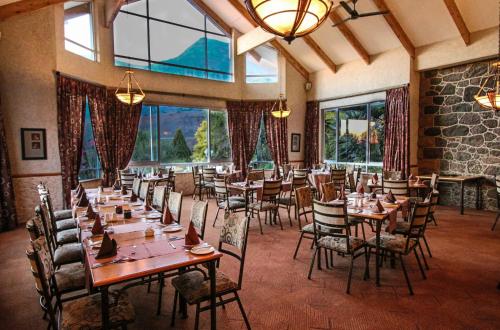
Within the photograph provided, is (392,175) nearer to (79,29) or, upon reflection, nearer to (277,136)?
(277,136)

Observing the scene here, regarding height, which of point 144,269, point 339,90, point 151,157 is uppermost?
point 339,90

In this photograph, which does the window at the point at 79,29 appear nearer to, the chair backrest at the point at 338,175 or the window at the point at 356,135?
the chair backrest at the point at 338,175

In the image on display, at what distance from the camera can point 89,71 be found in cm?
716

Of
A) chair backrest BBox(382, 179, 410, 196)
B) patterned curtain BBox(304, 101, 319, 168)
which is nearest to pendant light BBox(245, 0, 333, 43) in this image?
chair backrest BBox(382, 179, 410, 196)

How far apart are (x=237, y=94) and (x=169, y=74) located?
2.25 metres

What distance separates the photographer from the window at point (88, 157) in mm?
7402

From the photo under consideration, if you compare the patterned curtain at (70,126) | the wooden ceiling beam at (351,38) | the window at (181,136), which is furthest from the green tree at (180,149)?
the wooden ceiling beam at (351,38)

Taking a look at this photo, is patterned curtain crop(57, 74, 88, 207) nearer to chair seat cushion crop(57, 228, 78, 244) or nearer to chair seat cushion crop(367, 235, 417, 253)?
chair seat cushion crop(57, 228, 78, 244)

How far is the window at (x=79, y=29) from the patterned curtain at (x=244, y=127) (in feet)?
13.5

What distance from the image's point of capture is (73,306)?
2.13 m

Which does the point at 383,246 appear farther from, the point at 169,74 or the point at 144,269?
the point at 169,74

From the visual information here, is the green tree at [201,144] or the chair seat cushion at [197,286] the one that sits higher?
the green tree at [201,144]

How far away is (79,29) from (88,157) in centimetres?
295

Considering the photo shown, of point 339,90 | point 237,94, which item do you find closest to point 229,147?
point 237,94
